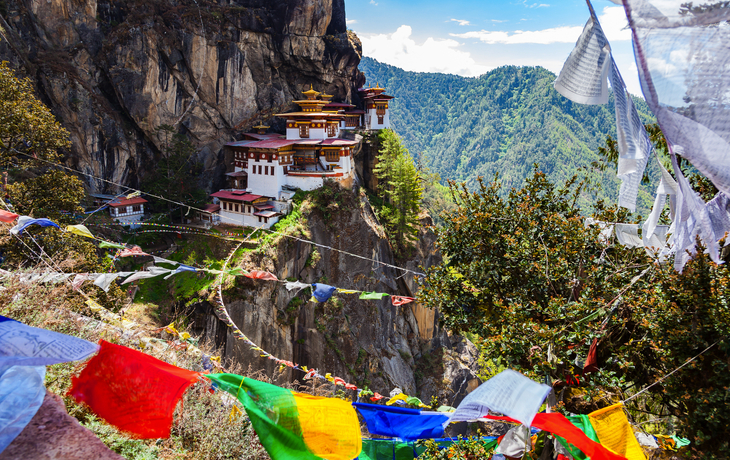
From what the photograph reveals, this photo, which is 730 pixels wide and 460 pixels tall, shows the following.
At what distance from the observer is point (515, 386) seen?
13.4ft

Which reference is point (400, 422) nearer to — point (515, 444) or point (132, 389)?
point (515, 444)

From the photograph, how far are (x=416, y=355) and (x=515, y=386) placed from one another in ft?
96.8

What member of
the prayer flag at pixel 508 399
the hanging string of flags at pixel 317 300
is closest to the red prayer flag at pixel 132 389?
the prayer flag at pixel 508 399

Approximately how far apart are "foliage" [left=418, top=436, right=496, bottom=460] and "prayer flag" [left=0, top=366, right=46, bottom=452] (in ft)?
16.6

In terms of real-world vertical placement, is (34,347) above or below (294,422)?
above

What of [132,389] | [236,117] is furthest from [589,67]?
[236,117]

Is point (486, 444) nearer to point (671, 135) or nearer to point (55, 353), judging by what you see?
point (671, 135)

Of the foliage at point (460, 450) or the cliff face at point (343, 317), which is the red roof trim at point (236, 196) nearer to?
the cliff face at point (343, 317)

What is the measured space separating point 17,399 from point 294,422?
8.21 feet

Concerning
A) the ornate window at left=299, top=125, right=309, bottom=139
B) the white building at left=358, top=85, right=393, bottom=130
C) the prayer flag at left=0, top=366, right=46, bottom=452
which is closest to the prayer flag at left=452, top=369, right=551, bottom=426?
the prayer flag at left=0, top=366, right=46, bottom=452

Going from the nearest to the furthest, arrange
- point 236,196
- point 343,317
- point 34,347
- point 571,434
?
point 34,347, point 571,434, point 343,317, point 236,196

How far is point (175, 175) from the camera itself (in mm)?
25438

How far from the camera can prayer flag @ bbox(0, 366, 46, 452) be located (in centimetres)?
271

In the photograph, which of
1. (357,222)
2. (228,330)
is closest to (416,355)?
(357,222)
